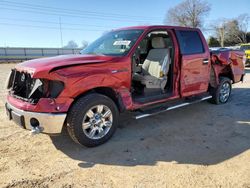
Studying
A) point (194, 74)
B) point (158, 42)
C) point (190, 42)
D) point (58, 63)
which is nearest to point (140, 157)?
point (58, 63)

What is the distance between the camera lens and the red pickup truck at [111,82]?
11.0 ft

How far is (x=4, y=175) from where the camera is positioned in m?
3.04

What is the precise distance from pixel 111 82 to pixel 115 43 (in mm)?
1071

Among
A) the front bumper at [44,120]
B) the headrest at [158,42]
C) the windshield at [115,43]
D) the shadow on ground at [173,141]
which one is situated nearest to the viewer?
the front bumper at [44,120]

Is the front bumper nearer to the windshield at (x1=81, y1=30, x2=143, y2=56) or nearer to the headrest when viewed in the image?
the windshield at (x1=81, y1=30, x2=143, y2=56)

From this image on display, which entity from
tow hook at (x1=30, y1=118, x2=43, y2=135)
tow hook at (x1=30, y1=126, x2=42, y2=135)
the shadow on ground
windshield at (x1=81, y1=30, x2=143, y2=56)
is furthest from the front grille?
windshield at (x1=81, y1=30, x2=143, y2=56)

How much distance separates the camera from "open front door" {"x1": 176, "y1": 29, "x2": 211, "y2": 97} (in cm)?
500

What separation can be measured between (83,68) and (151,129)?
1884mm

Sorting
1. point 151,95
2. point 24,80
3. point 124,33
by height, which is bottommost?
point 151,95

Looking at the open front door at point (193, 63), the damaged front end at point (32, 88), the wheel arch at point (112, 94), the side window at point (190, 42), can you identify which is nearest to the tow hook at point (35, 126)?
the damaged front end at point (32, 88)

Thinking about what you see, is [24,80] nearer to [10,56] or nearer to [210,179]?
[210,179]

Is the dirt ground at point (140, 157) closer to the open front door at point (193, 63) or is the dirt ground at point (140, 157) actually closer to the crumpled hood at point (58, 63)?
the open front door at point (193, 63)

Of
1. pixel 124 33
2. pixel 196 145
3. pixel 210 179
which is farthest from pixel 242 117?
pixel 124 33

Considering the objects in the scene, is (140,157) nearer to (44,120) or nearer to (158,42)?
(44,120)
